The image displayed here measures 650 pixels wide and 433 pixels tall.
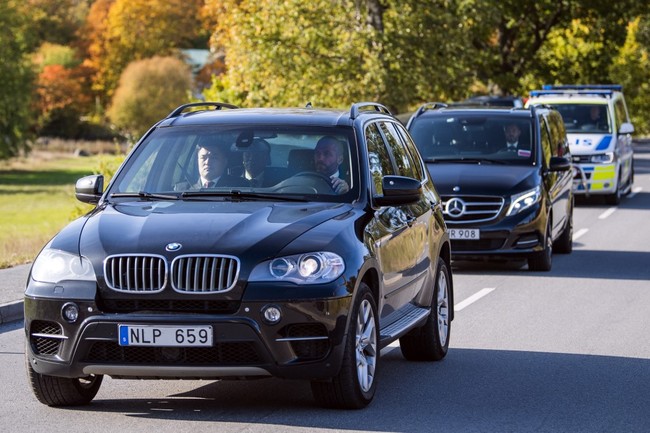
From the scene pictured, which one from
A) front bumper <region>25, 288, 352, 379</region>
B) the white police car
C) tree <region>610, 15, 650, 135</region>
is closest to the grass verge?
the white police car

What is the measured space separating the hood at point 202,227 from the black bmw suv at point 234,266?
1 cm

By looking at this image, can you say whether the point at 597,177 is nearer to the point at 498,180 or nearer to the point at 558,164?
the point at 558,164

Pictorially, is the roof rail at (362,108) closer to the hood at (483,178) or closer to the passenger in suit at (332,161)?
the passenger in suit at (332,161)

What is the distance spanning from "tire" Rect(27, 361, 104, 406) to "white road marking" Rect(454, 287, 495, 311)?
207 inches

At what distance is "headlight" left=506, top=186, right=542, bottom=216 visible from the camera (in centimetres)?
1572

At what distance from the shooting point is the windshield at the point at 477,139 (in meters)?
16.7

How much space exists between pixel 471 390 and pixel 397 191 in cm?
129

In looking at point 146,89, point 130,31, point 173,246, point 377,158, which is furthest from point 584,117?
point 130,31

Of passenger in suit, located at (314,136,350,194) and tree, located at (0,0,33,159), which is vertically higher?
passenger in suit, located at (314,136,350,194)

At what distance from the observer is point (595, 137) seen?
26.8m

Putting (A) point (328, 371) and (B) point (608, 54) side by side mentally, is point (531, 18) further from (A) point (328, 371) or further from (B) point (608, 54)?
(A) point (328, 371)

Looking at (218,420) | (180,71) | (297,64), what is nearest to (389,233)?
(218,420)

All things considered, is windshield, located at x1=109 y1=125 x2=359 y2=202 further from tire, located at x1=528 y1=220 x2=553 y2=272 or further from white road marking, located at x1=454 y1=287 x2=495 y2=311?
tire, located at x1=528 y1=220 x2=553 y2=272

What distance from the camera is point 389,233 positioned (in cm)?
848
